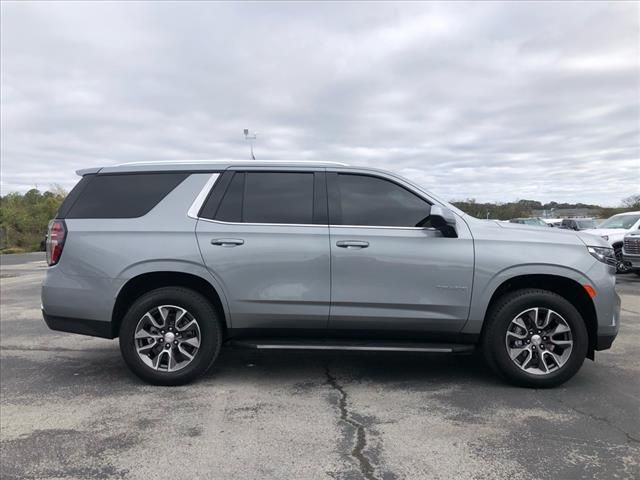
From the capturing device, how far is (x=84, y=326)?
4.43 meters

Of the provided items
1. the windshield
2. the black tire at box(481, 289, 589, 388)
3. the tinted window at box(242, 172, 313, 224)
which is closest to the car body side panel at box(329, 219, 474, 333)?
the black tire at box(481, 289, 589, 388)

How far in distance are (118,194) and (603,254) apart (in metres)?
4.44

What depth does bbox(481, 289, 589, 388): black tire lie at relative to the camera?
4242 mm

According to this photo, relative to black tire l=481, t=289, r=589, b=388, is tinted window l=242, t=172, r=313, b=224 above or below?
above

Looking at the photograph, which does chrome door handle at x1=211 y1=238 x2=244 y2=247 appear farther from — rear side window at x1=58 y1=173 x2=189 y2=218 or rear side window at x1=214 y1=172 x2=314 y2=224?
rear side window at x1=58 y1=173 x2=189 y2=218

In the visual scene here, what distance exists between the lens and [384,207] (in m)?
4.48

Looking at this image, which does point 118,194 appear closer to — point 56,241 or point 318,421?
point 56,241

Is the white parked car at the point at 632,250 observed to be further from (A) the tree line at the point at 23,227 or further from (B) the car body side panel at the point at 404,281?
(A) the tree line at the point at 23,227

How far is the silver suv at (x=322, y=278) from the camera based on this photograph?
→ 428 cm

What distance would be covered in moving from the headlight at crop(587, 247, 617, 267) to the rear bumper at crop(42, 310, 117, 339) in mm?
4328

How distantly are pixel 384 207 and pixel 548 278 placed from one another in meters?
1.58

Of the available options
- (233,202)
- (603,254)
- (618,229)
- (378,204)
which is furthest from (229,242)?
(618,229)

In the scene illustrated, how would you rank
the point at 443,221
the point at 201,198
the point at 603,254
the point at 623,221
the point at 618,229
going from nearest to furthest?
1. the point at 443,221
2. the point at 603,254
3. the point at 201,198
4. the point at 618,229
5. the point at 623,221

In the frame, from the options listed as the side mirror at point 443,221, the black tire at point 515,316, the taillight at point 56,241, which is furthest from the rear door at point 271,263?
the black tire at point 515,316
